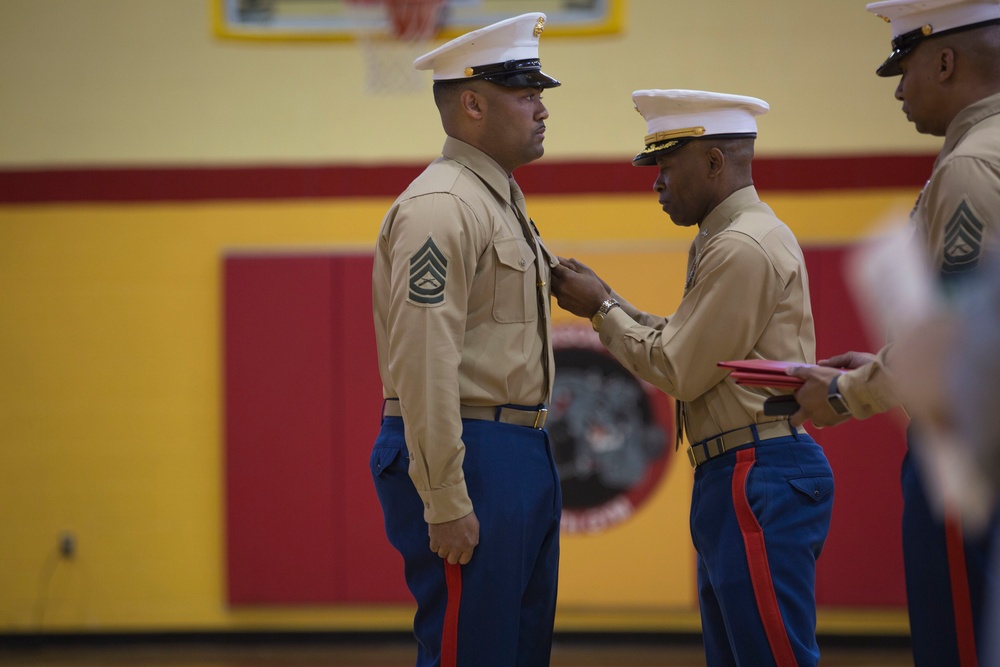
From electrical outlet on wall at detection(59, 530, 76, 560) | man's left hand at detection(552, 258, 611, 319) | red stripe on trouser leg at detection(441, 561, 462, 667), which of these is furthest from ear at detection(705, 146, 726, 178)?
electrical outlet on wall at detection(59, 530, 76, 560)

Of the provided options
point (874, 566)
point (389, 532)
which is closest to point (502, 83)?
point (389, 532)

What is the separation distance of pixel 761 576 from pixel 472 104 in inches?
52.1

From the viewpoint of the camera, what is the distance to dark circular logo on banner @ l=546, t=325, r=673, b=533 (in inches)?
201

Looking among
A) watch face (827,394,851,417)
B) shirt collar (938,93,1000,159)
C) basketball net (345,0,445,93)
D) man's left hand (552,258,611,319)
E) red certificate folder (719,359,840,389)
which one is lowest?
watch face (827,394,851,417)

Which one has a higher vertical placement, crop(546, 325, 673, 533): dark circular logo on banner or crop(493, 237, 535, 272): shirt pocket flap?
crop(493, 237, 535, 272): shirt pocket flap

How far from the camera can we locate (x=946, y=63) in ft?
7.46

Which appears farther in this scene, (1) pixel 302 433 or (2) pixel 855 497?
(1) pixel 302 433

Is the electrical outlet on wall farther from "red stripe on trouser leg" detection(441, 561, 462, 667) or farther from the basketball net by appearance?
"red stripe on trouser leg" detection(441, 561, 462, 667)

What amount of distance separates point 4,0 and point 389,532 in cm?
443

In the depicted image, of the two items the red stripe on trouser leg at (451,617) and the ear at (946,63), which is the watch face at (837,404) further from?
the red stripe on trouser leg at (451,617)

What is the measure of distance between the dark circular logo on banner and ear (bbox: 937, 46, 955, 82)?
2928mm

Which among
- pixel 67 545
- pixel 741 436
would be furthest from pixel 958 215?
pixel 67 545

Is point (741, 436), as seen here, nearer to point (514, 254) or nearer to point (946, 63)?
point (514, 254)

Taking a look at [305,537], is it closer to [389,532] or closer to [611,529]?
[611,529]
